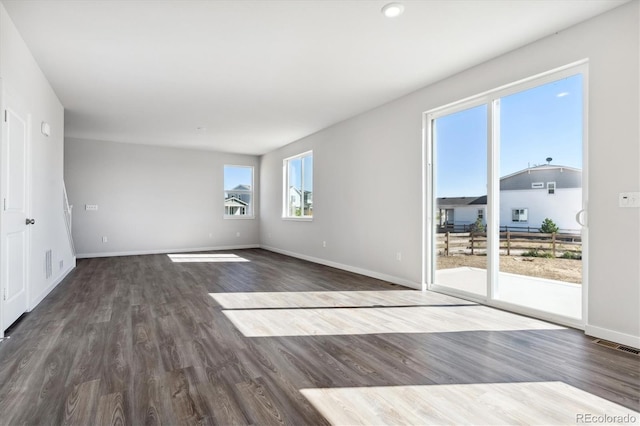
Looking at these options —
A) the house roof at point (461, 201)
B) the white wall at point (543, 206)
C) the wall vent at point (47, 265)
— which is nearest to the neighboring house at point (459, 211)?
the house roof at point (461, 201)

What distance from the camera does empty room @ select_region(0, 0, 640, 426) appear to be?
187 cm

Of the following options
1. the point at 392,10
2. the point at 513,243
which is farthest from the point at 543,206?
the point at 392,10

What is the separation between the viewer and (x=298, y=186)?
7.54m

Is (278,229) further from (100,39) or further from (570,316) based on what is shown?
(570,316)

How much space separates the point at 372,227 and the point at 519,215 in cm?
217

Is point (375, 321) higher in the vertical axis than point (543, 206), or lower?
lower

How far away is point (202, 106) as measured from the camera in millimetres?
5043

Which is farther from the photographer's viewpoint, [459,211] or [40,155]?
[459,211]

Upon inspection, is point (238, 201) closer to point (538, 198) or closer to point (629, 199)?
point (538, 198)

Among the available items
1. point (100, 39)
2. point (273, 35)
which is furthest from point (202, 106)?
point (273, 35)

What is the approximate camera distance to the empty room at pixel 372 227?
187 centimetres

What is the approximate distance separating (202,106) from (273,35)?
8.07 feet

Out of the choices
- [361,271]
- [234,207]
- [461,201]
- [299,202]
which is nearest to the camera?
[461,201]

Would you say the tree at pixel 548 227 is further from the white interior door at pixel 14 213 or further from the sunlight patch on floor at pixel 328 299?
the white interior door at pixel 14 213
